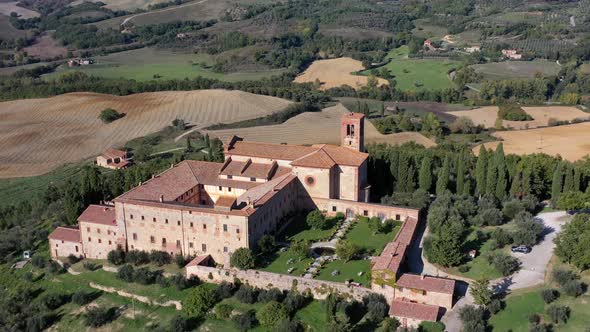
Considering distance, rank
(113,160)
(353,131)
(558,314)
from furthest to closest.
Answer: (113,160)
(353,131)
(558,314)

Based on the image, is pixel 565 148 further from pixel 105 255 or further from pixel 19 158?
pixel 19 158

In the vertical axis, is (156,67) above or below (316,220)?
above

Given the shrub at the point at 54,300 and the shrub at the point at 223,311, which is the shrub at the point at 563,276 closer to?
the shrub at the point at 223,311

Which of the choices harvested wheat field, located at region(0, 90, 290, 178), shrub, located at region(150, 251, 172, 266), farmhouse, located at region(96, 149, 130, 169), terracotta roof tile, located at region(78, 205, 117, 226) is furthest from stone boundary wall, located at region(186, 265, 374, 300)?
harvested wheat field, located at region(0, 90, 290, 178)

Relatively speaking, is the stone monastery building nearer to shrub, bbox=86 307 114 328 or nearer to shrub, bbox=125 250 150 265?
shrub, bbox=125 250 150 265

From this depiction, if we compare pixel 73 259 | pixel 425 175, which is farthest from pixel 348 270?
pixel 73 259

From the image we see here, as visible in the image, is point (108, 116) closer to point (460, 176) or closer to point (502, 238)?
point (460, 176)

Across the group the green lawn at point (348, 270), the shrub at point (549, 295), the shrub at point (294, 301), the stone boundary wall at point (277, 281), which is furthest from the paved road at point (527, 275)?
the shrub at point (294, 301)

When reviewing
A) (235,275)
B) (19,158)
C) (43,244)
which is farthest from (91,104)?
(235,275)
